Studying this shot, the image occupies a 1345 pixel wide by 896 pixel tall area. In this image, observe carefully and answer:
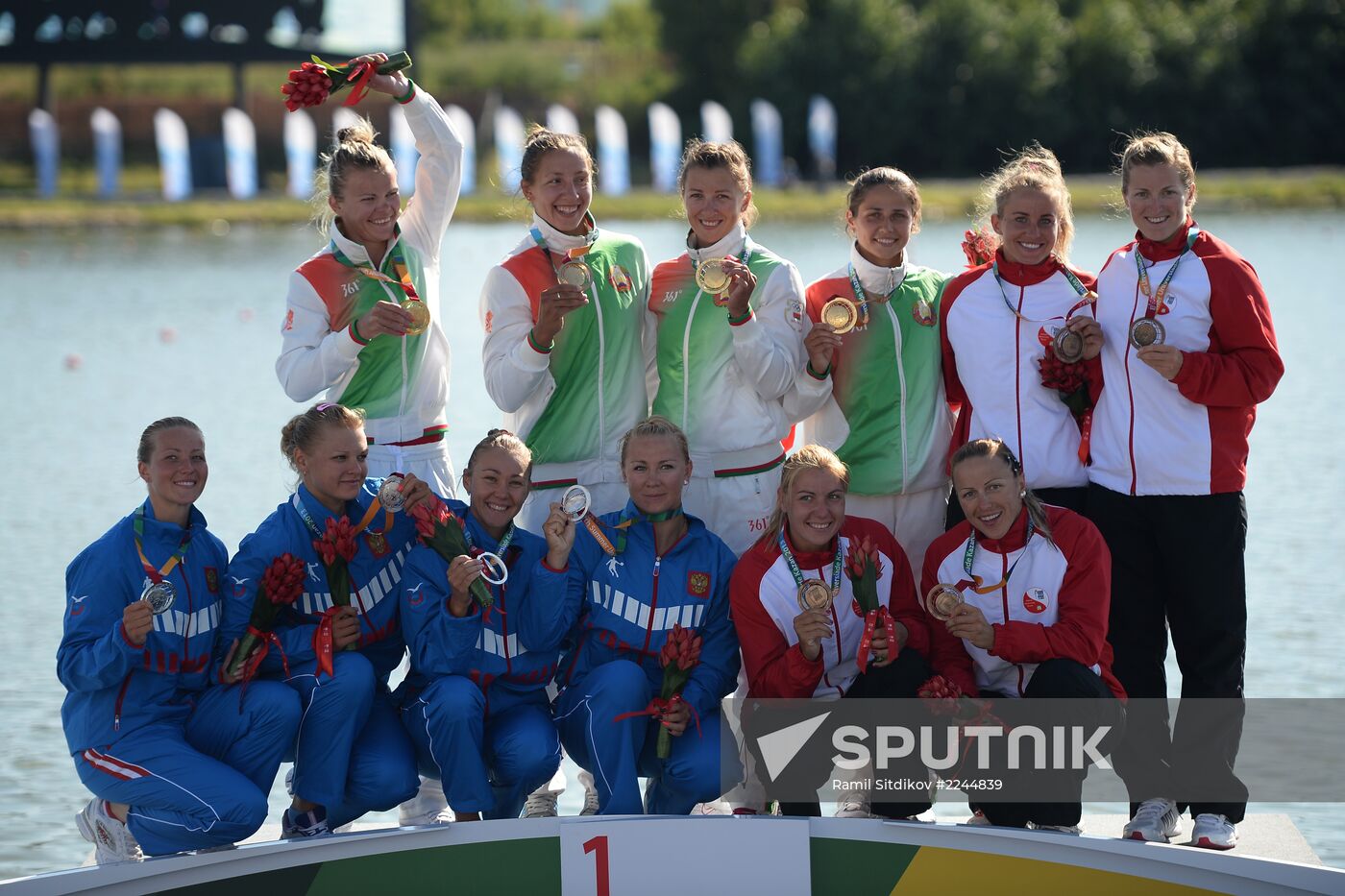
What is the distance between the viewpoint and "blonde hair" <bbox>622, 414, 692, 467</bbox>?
438cm

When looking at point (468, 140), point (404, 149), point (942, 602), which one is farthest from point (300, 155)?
point (942, 602)

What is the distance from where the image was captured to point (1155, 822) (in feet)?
14.2

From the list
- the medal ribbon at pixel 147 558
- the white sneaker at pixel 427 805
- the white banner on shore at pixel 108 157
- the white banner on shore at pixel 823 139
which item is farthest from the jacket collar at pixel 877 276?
the white banner on shore at pixel 823 139

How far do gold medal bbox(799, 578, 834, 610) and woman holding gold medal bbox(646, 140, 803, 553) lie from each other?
0.58 metres

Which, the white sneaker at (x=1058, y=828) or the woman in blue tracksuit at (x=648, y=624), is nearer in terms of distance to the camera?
the white sneaker at (x=1058, y=828)

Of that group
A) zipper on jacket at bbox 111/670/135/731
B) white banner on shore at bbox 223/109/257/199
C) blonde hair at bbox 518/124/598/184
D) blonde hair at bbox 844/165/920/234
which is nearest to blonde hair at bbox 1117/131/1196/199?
blonde hair at bbox 844/165/920/234

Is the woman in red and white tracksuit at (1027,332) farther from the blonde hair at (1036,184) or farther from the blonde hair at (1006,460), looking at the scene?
the blonde hair at (1006,460)

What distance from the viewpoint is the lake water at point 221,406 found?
7203 millimetres

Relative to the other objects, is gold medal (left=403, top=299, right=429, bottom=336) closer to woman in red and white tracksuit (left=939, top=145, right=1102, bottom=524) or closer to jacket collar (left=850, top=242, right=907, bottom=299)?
jacket collar (left=850, top=242, right=907, bottom=299)

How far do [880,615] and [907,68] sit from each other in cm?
4156

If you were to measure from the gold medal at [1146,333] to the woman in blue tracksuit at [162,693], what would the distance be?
7.80 feet

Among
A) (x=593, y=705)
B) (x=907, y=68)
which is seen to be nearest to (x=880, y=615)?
(x=593, y=705)

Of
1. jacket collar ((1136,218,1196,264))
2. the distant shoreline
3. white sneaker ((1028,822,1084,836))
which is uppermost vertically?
the distant shoreline

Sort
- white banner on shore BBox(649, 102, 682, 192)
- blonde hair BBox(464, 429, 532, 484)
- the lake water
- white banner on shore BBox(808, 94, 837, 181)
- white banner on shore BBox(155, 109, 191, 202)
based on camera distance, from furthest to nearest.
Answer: white banner on shore BBox(808, 94, 837, 181), white banner on shore BBox(649, 102, 682, 192), white banner on shore BBox(155, 109, 191, 202), the lake water, blonde hair BBox(464, 429, 532, 484)
